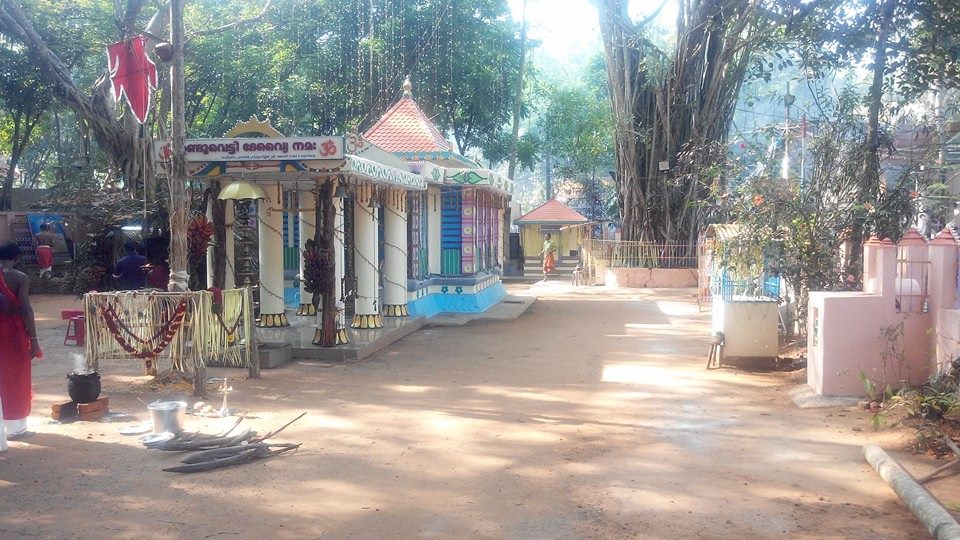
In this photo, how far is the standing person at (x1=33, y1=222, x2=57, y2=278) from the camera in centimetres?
1956

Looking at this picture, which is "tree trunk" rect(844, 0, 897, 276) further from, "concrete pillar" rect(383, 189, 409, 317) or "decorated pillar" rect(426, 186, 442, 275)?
"decorated pillar" rect(426, 186, 442, 275)

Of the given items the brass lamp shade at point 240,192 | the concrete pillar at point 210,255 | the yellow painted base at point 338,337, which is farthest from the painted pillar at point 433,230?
the brass lamp shade at point 240,192

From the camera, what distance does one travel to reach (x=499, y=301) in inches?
715

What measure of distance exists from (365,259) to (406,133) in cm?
534

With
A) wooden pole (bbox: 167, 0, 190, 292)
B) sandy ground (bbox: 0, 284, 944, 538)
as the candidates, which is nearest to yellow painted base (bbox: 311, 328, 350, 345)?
sandy ground (bbox: 0, 284, 944, 538)

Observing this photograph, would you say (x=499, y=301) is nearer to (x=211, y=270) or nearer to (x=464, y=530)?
(x=211, y=270)

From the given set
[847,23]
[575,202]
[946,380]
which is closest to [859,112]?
[847,23]

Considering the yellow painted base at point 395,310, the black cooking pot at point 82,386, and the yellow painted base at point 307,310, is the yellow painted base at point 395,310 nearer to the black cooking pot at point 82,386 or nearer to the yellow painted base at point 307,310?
the yellow painted base at point 307,310

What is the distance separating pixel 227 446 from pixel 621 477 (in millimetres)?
2866

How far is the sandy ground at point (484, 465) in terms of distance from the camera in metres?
4.54

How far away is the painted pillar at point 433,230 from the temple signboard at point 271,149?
5.57 meters

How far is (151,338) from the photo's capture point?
304 inches

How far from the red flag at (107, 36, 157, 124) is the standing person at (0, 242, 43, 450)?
3771 mm

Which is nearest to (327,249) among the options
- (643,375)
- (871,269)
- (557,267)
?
(643,375)
